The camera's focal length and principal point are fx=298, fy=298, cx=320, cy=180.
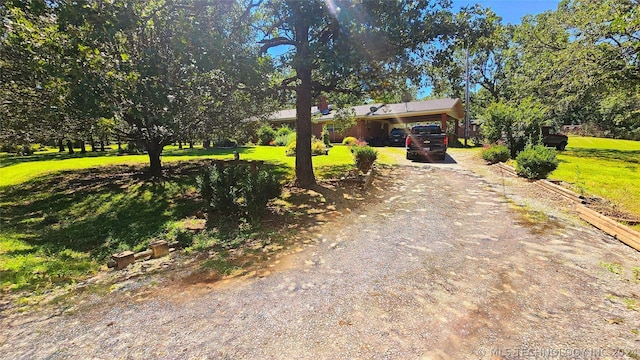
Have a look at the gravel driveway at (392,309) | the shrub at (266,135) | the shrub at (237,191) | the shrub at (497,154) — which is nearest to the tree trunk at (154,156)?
the shrub at (237,191)

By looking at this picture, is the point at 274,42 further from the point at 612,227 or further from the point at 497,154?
the point at 497,154

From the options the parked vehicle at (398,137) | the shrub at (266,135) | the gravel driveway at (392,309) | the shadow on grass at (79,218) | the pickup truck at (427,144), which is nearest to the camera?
the gravel driveway at (392,309)

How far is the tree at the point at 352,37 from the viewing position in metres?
7.32

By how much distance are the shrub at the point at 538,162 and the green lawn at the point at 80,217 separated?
256 inches

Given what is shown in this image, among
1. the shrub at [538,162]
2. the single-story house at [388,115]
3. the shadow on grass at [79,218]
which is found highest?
the single-story house at [388,115]

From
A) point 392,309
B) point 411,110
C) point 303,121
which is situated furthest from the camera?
point 411,110

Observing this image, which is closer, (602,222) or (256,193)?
(602,222)

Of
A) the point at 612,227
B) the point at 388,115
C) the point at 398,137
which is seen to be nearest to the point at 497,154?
the point at 612,227

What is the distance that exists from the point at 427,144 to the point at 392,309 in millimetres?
13341

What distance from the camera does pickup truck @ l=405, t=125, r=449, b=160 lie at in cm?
1521

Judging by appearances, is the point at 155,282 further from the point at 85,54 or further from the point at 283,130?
the point at 283,130

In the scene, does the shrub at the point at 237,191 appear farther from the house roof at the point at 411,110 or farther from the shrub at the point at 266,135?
the shrub at the point at 266,135

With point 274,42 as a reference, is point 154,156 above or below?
below

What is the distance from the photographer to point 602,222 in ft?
18.7
